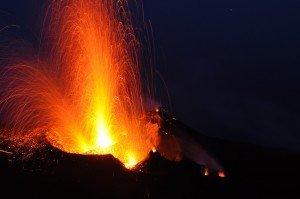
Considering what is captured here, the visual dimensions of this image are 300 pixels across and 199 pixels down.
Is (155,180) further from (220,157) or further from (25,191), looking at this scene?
(220,157)

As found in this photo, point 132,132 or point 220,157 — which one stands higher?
point 220,157

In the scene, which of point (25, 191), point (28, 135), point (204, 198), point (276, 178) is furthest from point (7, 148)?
point (276, 178)

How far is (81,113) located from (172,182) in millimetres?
5357

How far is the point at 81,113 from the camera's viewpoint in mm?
19484

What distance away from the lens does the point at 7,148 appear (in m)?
17.8

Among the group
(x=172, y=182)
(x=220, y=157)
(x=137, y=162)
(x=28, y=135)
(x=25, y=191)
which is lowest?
(x=25, y=191)

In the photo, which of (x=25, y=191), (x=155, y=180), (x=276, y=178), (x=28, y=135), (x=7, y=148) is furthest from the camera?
(x=276, y=178)

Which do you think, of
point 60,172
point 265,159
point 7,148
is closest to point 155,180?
point 60,172

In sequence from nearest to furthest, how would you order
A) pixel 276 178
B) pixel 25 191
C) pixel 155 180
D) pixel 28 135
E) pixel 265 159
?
pixel 25 191, pixel 155 180, pixel 28 135, pixel 276 178, pixel 265 159

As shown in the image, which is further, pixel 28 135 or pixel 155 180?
pixel 28 135

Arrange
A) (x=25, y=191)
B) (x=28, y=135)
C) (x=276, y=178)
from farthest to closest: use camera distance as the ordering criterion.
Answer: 1. (x=276, y=178)
2. (x=28, y=135)
3. (x=25, y=191)

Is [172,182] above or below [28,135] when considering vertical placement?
below

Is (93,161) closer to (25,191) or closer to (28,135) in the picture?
(25,191)

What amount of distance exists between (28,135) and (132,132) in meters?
4.55
